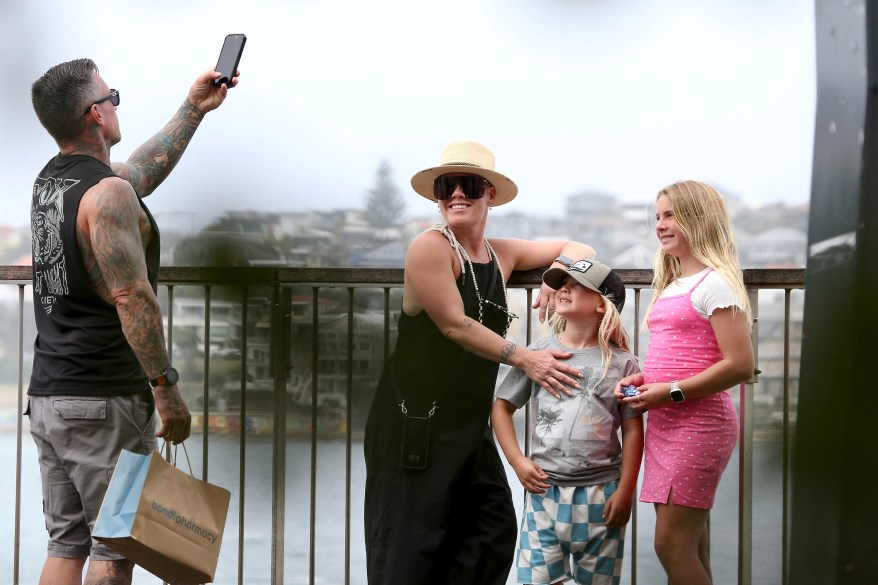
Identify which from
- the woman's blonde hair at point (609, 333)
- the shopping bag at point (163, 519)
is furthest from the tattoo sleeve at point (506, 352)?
the shopping bag at point (163, 519)

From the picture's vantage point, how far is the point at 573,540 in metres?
1.80

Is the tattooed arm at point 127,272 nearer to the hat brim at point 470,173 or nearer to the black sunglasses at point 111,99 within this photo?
the black sunglasses at point 111,99

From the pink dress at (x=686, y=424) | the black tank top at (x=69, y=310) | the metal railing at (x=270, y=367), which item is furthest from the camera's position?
the pink dress at (x=686, y=424)

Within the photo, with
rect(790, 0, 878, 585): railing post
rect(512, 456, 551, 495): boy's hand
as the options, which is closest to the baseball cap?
rect(512, 456, 551, 495): boy's hand

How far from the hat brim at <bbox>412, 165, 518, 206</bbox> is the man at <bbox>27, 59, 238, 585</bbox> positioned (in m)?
0.45

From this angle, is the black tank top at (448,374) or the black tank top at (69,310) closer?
the black tank top at (69,310)

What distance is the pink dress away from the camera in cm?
174

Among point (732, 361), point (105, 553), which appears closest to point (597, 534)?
point (732, 361)

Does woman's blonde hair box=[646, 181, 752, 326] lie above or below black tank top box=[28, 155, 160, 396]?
above

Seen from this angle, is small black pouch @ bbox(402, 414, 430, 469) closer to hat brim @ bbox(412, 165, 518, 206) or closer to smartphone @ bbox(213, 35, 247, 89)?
hat brim @ bbox(412, 165, 518, 206)

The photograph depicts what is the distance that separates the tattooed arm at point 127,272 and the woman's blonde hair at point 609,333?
75 centimetres

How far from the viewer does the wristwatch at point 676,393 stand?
1.71 metres

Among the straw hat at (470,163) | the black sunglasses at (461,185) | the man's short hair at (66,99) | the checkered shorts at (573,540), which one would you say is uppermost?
the man's short hair at (66,99)

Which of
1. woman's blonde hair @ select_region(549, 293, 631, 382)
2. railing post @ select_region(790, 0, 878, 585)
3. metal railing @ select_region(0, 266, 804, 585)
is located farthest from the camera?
woman's blonde hair @ select_region(549, 293, 631, 382)
